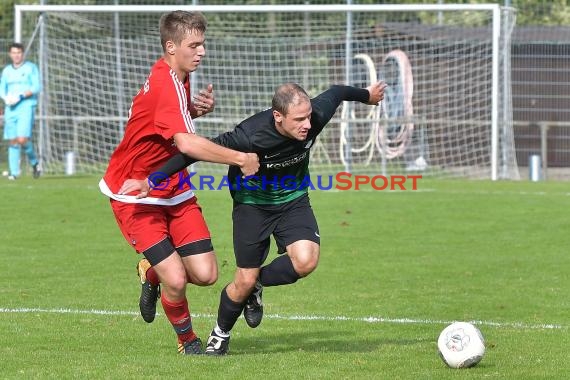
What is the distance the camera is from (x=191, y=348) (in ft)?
25.3

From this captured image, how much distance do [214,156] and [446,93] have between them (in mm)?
17255

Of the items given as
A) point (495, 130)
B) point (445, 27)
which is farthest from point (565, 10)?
point (495, 130)

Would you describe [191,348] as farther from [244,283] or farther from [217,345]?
[244,283]

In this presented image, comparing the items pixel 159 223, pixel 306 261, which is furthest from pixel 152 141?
pixel 306 261

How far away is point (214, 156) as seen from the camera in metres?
7.11

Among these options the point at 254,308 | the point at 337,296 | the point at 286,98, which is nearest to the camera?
the point at 286,98

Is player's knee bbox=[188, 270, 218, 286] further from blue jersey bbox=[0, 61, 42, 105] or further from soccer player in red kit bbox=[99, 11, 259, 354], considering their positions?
blue jersey bbox=[0, 61, 42, 105]

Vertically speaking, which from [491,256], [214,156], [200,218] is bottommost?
[491,256]

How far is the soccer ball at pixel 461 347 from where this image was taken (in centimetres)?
703

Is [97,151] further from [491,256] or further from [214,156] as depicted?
[214,156]

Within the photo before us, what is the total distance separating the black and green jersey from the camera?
24.9ft

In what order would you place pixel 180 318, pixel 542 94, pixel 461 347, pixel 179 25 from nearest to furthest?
pixel 461 347
pixel 179 25
pixel 180 318
pixel 542 94

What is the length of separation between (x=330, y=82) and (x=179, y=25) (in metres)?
16.7

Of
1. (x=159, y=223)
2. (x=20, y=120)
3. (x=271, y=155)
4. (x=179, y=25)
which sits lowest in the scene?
(x=20, y=120)
